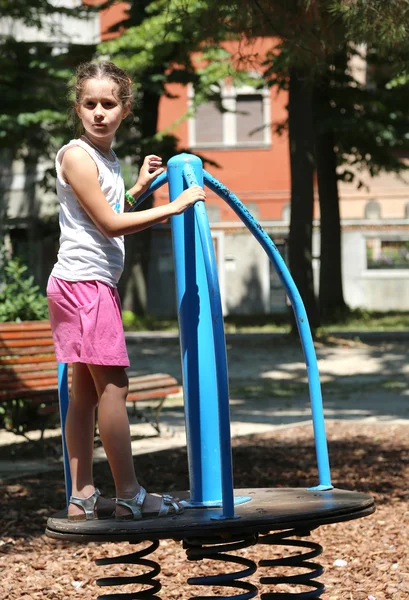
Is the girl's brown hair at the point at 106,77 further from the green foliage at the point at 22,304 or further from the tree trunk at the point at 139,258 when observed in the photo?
the tree trunk at the point at 139,258

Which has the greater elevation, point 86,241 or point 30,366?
point 86,241

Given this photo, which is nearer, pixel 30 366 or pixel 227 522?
pixel 227 522

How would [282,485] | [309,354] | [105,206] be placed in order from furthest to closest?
[282,485], [309,354], [105,206]

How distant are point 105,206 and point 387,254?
96.7ft

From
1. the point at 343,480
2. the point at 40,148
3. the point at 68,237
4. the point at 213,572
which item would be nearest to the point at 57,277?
the point at 68,237

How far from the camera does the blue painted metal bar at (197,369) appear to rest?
11.1ft

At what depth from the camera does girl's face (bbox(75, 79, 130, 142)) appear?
3.31 metres

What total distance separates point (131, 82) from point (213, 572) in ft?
7.94

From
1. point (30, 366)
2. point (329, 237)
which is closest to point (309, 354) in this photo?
point (30, 366)

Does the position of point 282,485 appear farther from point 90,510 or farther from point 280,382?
point 280,382

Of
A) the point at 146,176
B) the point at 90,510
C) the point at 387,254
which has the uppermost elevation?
the point at 387,254

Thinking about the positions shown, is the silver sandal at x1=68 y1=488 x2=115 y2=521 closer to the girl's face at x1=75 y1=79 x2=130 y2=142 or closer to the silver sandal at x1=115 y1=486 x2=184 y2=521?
the silver sandal at x1=115 y1=486 x2=184 y2=521

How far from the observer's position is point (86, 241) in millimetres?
3246

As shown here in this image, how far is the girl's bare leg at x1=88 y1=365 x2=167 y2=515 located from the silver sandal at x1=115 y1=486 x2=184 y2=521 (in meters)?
0.01
